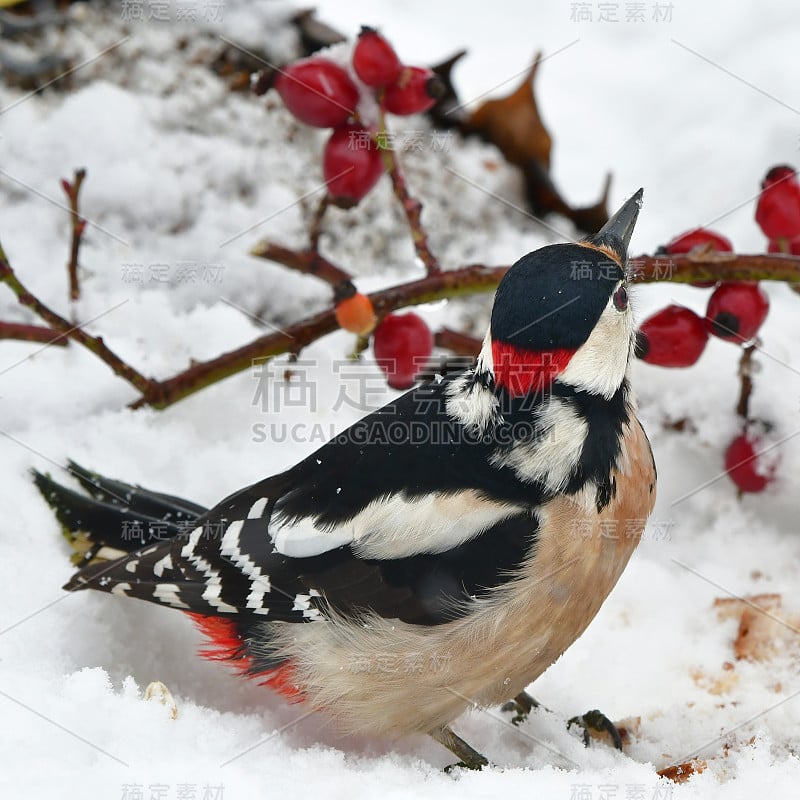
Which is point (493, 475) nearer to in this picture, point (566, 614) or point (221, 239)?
point (566, 614)

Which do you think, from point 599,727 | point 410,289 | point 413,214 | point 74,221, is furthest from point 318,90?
point 599,727

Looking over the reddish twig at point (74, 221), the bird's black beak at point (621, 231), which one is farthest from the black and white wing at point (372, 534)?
the reddish twig at point (74, 221)

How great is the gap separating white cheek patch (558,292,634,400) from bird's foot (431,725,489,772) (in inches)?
25.5

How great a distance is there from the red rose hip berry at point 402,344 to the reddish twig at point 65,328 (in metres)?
0.52

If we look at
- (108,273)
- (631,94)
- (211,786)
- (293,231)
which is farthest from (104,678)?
(631,94)

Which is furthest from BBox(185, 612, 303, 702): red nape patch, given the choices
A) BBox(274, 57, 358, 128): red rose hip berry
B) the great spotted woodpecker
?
BBox(274, 57, 358, 128): red rose hip berry

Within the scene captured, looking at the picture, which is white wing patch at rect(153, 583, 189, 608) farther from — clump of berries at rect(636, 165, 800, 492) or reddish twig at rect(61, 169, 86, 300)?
clump of berries at rect(636, 165, 800, 492)

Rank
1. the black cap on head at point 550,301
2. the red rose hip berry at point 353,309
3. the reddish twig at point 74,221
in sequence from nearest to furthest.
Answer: the black cap on head at point 550,301
the red rose hip berry at point 353,309
the reddish twig at point 74,221

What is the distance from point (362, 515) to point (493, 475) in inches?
9.2

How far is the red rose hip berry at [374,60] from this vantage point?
212 centimetres

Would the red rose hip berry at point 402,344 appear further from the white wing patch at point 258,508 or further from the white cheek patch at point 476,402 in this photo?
the white wing patch at point 258,508

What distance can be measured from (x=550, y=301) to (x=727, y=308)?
595 millimetres

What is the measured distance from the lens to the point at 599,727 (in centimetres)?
187

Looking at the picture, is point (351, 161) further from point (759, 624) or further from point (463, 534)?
point (759, 624)
